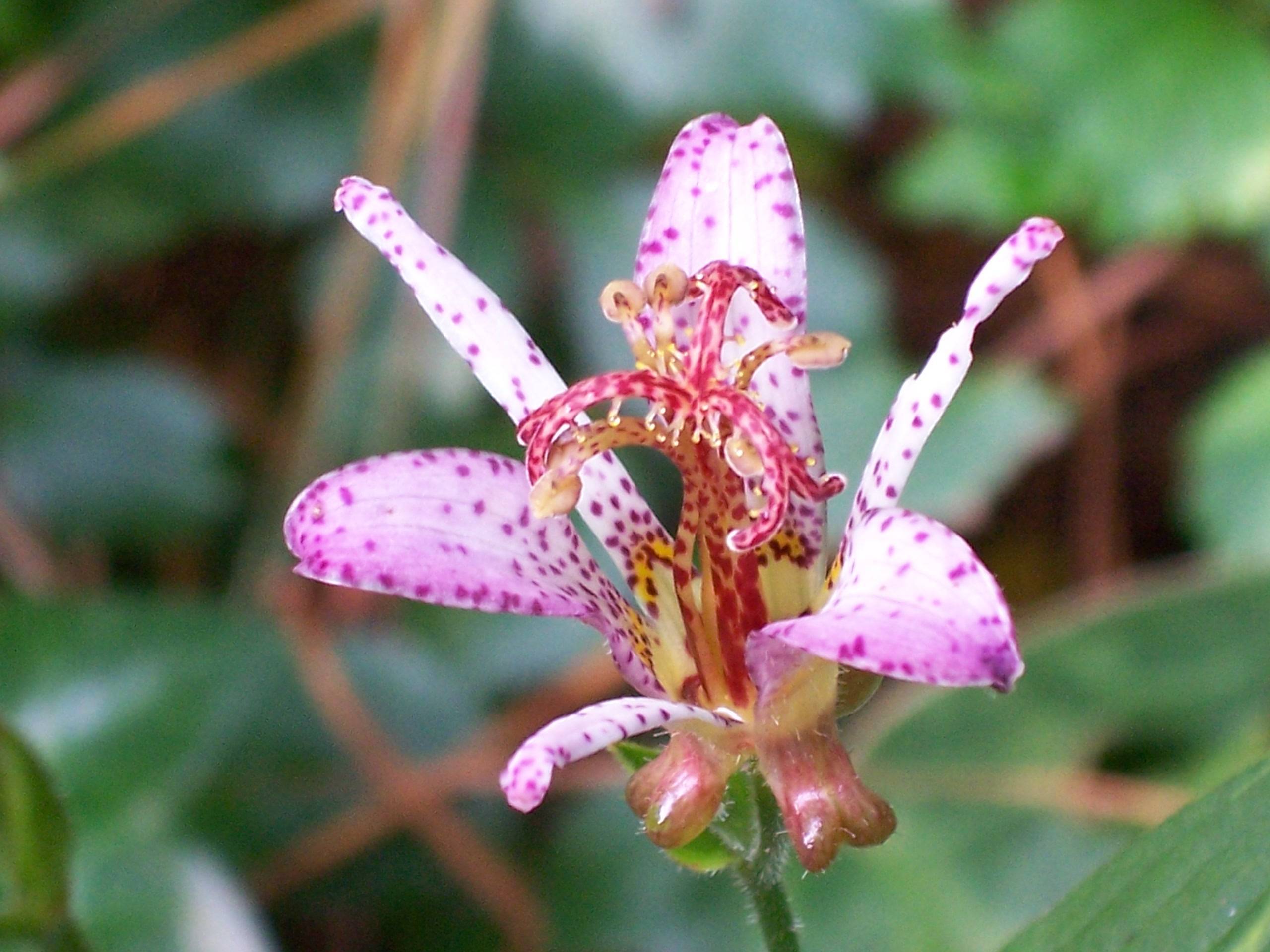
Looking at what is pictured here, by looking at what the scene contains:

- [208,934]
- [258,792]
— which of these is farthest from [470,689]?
[208,934]

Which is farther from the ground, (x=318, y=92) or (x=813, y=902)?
(x=318, y=92)

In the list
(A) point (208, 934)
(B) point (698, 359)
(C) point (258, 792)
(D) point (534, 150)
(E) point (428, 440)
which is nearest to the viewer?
(B) point (698, 359)

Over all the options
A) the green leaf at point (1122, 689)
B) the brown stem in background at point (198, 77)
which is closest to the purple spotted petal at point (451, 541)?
the green leaf at point (1122, 689)

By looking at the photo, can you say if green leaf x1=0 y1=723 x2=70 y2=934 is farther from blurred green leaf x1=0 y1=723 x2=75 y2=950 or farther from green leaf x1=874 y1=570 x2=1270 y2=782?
green leaf x1=874 y1=570 x2=1270 y2=782

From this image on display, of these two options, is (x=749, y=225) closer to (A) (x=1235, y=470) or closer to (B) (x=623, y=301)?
(B) (x=623, y=301)

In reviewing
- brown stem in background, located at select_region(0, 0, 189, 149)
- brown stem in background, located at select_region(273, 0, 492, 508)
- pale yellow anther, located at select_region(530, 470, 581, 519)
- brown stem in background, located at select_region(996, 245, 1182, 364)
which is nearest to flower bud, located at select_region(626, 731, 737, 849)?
pale yellow anther, located at select_region(530, 470, 581, 519)

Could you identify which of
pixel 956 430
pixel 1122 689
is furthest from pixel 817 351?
pixel 956 430

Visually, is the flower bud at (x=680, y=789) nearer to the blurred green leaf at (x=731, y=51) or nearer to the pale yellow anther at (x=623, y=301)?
the pale yellow anther at (x=623, y=301)

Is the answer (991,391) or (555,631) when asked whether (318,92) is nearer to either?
(555,631)
